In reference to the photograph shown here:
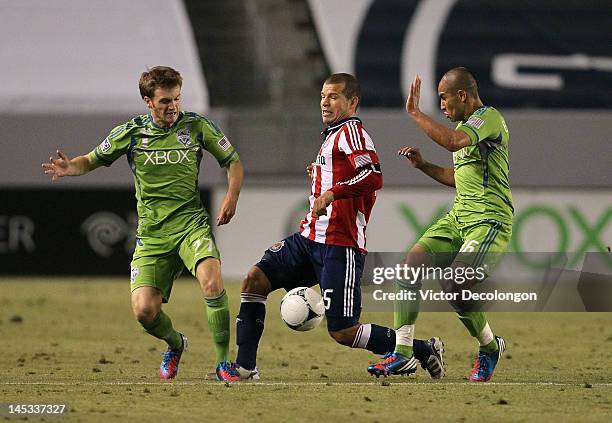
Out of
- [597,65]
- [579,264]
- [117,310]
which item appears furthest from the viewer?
[597,65]

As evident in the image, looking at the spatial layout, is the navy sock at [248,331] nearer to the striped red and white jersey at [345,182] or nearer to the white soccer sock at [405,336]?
the striped red and white jersey at [345,182]

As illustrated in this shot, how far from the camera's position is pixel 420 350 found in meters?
7.95

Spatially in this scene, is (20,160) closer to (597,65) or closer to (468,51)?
(468,51)

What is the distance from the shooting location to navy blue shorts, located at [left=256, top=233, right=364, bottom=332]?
7656mm

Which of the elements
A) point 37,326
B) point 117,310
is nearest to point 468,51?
point 117,310

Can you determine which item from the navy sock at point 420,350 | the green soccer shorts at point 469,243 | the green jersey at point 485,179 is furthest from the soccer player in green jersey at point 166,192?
the green jersey at point 485,179

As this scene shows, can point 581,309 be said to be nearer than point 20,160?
Yes

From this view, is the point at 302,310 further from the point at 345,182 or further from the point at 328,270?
the point at 345,182

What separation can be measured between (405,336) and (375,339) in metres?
0.21

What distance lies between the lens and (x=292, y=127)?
62.7 ft

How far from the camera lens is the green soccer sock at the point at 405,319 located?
7855mm

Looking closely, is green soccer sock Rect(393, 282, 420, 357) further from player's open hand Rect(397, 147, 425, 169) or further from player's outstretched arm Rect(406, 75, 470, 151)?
player's outstretched arm Rect(406, 75, 470, 151)

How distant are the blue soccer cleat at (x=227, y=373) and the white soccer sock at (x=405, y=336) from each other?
103 cm

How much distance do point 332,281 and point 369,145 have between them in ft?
2.84
